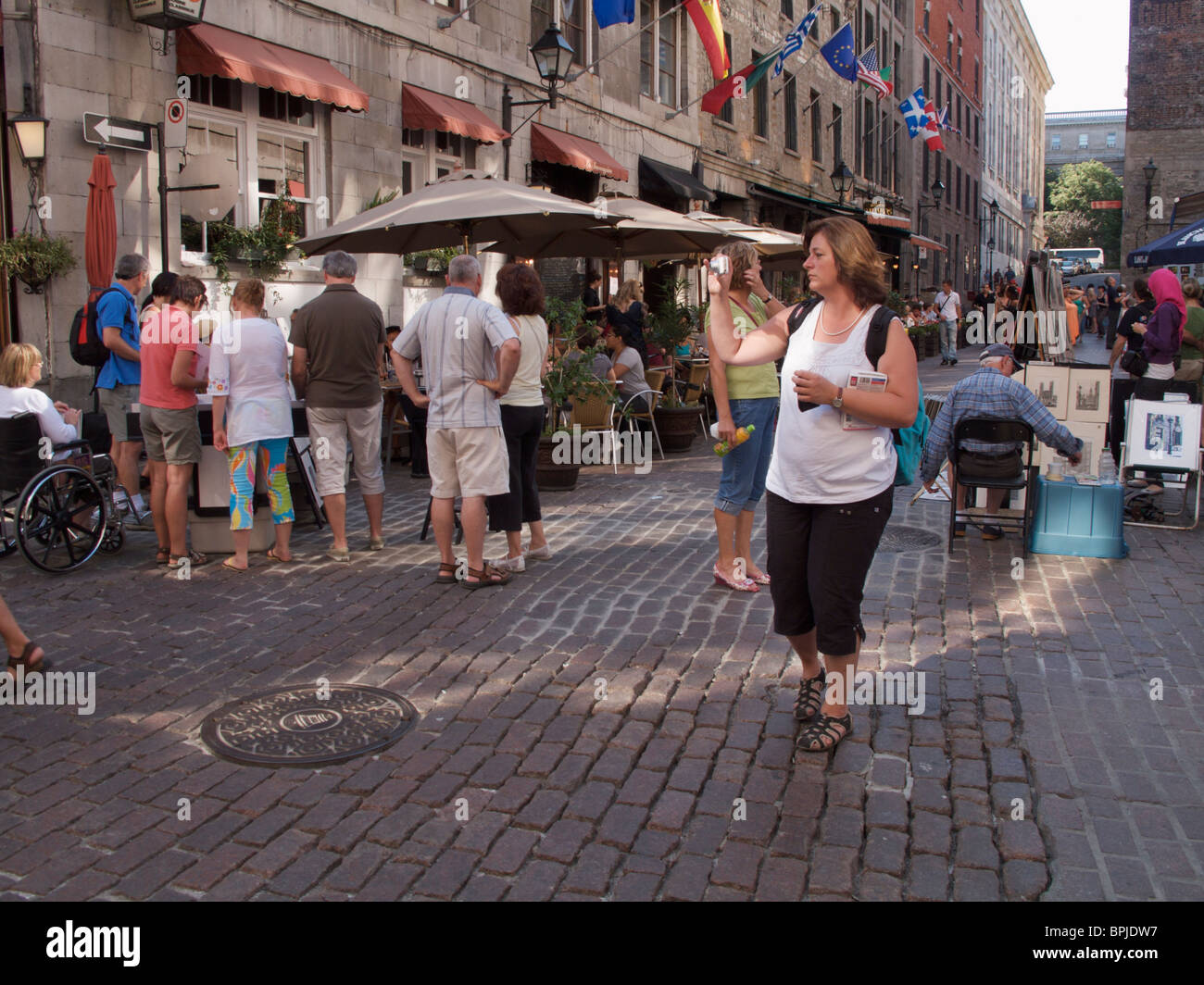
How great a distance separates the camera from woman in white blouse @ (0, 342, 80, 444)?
671 centimetres

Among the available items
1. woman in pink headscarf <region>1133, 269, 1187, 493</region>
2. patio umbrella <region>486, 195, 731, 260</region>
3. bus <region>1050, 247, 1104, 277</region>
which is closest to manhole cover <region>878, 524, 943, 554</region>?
woman in pink headscarf <region>1133, 269, 1187, 493</region>

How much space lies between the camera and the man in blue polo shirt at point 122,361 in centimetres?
785

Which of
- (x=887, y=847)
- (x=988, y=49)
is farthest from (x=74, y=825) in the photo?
(x=988, y=49)

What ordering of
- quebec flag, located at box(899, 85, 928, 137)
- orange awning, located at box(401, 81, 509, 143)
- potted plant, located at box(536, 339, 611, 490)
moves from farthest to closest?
quebec flag, located at box(899, 85, 928, 137)
orange awning, located at box(401, 81, 509, 143)
potted plant, located at box(536, 339, 611, 490)

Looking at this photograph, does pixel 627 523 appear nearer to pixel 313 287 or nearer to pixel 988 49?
pixel 313 287

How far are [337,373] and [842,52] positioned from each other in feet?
59.0

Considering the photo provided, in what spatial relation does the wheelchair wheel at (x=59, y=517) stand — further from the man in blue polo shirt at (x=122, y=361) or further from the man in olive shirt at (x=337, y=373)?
the man in olive shirt at (x=337, y=373)

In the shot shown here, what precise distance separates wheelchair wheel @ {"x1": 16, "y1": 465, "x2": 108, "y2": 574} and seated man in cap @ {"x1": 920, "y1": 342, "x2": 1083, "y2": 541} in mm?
5453

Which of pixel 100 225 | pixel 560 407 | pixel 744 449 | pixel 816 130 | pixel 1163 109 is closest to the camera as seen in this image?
pixel 744 449

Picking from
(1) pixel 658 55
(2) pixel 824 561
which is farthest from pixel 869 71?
(2) pixel 824 561

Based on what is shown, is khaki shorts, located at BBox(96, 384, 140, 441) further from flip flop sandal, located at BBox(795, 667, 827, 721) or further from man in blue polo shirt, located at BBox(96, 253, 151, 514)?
flip flop sandal, located at BBox(795, 667, 827, 721)

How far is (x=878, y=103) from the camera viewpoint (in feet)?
120

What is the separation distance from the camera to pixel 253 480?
23.0 ft

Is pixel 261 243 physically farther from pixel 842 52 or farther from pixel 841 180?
pixel 841 180
